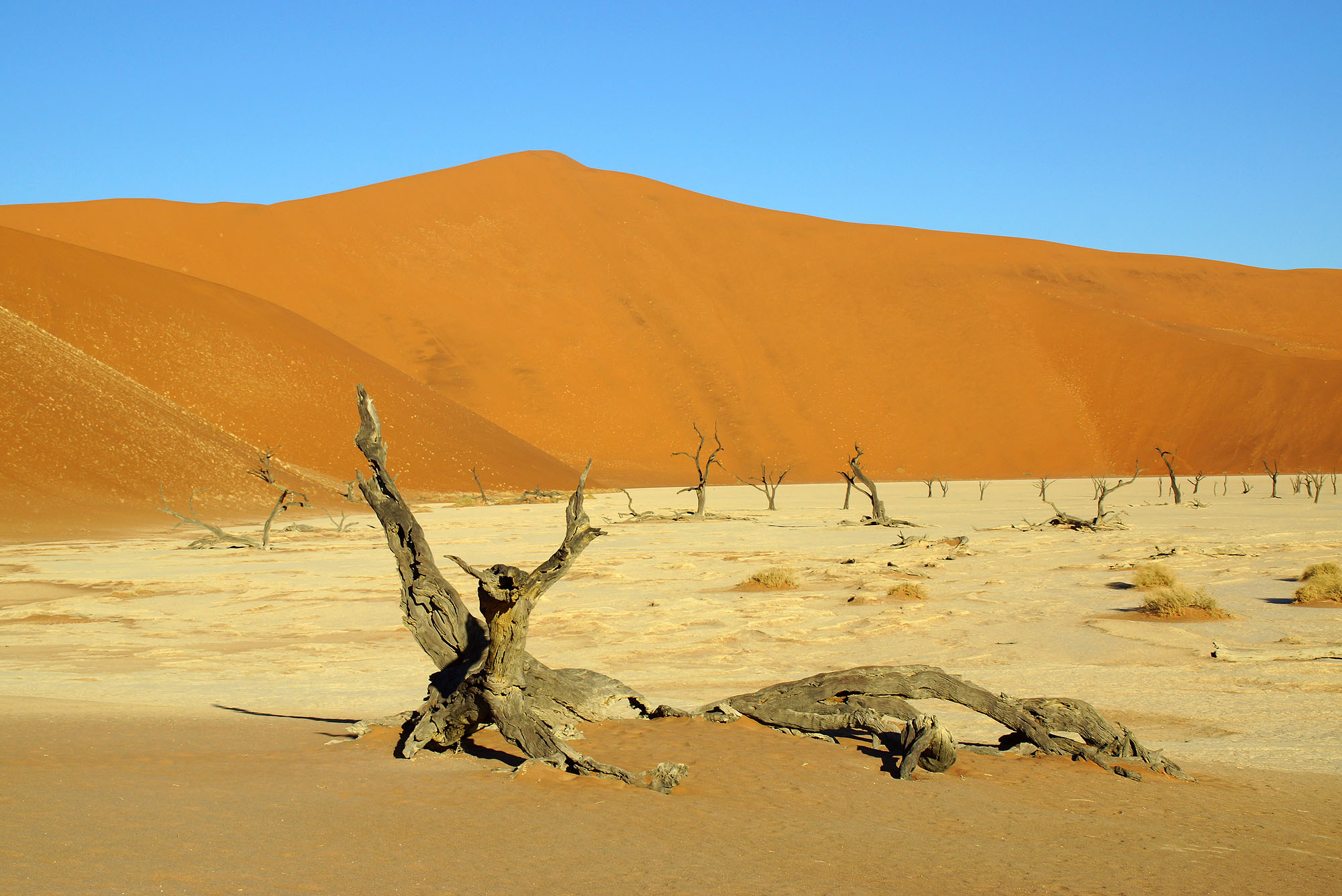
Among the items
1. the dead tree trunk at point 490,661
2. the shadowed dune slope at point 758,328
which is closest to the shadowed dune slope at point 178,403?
the shadowed dune slope at point 758,328

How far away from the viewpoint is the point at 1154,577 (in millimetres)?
14508

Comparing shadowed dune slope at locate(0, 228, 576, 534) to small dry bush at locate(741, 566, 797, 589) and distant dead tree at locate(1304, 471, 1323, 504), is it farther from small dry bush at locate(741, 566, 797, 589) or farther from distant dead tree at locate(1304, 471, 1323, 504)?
distant dead tree at locate(1304, 471, 1323, 504)

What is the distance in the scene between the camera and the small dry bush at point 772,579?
15.7 meters

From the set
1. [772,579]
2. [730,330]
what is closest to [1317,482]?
[772,579]

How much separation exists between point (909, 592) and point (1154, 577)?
337 centimetres

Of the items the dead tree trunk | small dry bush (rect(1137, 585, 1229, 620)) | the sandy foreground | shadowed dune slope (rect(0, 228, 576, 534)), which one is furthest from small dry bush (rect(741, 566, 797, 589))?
shadowed dune slope (rect(0, 228, 576, 534))

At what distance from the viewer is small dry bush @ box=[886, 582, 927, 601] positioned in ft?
47.2

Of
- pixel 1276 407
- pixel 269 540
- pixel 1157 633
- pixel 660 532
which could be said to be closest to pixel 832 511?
pixel 660 532

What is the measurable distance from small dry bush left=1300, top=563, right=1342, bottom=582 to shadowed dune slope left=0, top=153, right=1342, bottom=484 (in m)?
53.4

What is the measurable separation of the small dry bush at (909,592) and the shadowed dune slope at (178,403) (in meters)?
23.2

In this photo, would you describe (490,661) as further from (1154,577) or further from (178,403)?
(178,403)

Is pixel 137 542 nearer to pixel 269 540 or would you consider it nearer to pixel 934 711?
pixel 269 540

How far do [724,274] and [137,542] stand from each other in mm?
65690

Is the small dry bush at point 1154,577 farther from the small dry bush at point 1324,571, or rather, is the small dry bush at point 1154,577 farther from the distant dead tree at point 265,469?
the distant dead tree at point 265,469
